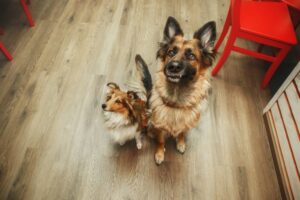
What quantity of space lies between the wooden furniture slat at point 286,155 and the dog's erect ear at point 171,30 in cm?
122

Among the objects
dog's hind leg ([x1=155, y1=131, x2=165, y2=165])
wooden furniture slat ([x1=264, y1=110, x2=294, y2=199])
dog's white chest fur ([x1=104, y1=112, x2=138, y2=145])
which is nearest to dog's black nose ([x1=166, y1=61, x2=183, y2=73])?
dog's white chest fur ([x1=104, y1=112, x2=138, y2=145])

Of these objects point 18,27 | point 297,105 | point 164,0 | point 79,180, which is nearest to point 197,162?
point 297,105

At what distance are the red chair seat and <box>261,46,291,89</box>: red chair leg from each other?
12 centimetres

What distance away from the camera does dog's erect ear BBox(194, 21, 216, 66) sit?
5.03 feet

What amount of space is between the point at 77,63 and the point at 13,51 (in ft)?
2.96

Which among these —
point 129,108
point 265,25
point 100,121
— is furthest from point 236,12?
point 100,121

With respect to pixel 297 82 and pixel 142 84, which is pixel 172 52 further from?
pixel 297 82

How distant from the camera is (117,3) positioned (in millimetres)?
3301

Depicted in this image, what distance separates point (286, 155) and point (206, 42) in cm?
121

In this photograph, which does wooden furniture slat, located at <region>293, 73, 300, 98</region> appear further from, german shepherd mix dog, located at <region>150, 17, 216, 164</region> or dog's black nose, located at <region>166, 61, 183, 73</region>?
dog's black nose, located at <region>166, 61, 183, 73</region>

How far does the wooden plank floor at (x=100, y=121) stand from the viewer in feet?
6.11

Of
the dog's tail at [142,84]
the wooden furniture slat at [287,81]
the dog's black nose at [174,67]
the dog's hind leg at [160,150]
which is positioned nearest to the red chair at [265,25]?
the wooden furniture slat at [287,81]

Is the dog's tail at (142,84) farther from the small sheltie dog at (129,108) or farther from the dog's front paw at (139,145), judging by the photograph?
the dog's front paw at (139,145)

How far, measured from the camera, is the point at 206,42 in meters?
1.57
